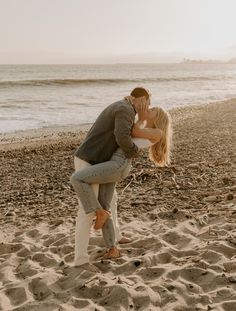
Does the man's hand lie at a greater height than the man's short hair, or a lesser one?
lesser

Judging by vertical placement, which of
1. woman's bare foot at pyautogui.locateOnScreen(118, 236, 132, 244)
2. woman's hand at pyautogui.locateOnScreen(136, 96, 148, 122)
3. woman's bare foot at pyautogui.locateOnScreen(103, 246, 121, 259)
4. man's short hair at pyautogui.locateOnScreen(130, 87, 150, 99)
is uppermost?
man's short hair at pyautogui.locateOnScreen(130, 87, 150, 99)

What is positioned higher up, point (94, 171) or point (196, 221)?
point (94, 171)

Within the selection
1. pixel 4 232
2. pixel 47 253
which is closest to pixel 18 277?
pixel 47 253

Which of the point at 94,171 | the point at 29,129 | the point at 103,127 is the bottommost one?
the point at 29,129

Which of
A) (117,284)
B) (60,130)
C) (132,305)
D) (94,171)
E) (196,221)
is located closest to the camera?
(132,305)

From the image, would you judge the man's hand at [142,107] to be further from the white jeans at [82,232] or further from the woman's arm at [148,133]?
the white jeans at [82,232]

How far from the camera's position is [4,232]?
20.2 feet

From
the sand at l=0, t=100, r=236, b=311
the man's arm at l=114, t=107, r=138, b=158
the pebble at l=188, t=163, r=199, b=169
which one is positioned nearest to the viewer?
the sand at l=0, t=100, r=236, b=311

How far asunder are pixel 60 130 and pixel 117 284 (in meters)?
13.1

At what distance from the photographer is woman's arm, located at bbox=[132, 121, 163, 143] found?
465cm

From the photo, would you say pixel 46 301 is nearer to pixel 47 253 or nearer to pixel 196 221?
pixel 47 253

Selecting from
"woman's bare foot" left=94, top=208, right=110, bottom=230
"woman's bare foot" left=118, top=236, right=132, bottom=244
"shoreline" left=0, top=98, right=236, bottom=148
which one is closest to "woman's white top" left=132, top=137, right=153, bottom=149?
"woman's bare foot" left=94, top=208, right=110, bottom=230

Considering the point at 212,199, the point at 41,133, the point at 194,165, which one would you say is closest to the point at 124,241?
the point at 212,199

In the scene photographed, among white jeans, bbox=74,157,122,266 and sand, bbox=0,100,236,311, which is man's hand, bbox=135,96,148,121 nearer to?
white jeans, bbox=74,157,122,266
